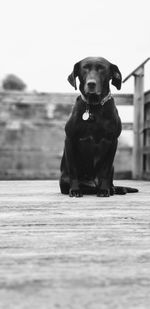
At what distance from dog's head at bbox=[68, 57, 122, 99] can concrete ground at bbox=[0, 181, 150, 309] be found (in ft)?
3.95

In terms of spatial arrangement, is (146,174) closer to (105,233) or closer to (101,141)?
(101,141)

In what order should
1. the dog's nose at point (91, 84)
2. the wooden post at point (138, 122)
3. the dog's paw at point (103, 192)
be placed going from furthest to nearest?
1. the wooden post at point (138, 122)
2. the dog's paw at point (103, 192)
3. the dog's nose at point (91, 84)

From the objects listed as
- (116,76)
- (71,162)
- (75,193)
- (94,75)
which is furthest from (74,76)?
(75,193)

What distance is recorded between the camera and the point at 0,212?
2146mm

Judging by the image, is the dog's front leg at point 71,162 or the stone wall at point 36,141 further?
the stone wall at point 36,141

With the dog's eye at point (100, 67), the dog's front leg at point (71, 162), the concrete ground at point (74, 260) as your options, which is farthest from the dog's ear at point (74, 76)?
the concrete ground at point (74, 260)

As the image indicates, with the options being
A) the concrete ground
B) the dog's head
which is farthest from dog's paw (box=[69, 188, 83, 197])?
the concrete ground

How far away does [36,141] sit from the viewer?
6.27 m

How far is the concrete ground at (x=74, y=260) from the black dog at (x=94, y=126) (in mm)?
1192

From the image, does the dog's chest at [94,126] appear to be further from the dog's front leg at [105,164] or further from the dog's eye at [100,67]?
the dog's eye at [100,67]

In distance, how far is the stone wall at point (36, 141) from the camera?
6.05 meters

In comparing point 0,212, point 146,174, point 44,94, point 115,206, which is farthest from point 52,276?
point 44,94

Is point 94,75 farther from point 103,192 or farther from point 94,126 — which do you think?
point 103,192

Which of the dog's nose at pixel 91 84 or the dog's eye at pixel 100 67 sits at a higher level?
the dog's eye at pixel 100 67
